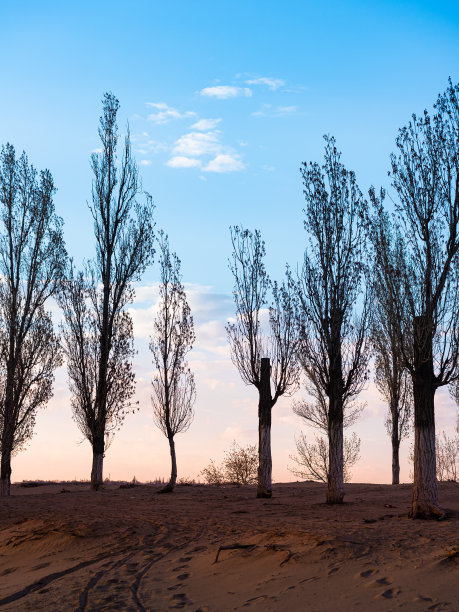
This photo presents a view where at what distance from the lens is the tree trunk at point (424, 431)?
13039mm

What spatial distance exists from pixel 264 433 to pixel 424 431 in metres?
8.30

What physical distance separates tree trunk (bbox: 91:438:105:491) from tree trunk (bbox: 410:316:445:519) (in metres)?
14.1

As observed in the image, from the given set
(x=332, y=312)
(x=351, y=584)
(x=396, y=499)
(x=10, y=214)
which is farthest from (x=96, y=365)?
(x=351, y=584)

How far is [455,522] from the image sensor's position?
11.9 meters

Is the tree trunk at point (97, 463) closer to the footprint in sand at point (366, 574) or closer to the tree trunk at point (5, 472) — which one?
the tree trunk at point (5, 472)

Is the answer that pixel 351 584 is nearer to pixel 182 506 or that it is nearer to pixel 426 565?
pixel 426 565

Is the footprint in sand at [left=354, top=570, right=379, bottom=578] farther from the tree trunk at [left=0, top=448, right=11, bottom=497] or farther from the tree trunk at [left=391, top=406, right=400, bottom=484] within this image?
the tree trunk at [left=391, top=406, right=400, bottom=484]

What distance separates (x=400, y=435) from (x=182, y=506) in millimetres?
15093

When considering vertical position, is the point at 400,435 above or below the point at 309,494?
above

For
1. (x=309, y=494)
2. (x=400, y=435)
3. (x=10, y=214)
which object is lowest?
(x=309, y=494)

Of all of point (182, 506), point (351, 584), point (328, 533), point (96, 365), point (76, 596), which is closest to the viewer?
point (351, 584)

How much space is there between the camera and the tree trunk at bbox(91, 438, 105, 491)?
2377 cm

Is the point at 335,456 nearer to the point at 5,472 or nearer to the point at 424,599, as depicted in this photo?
the point at 424,599

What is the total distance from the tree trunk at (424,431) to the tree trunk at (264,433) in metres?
7.93
